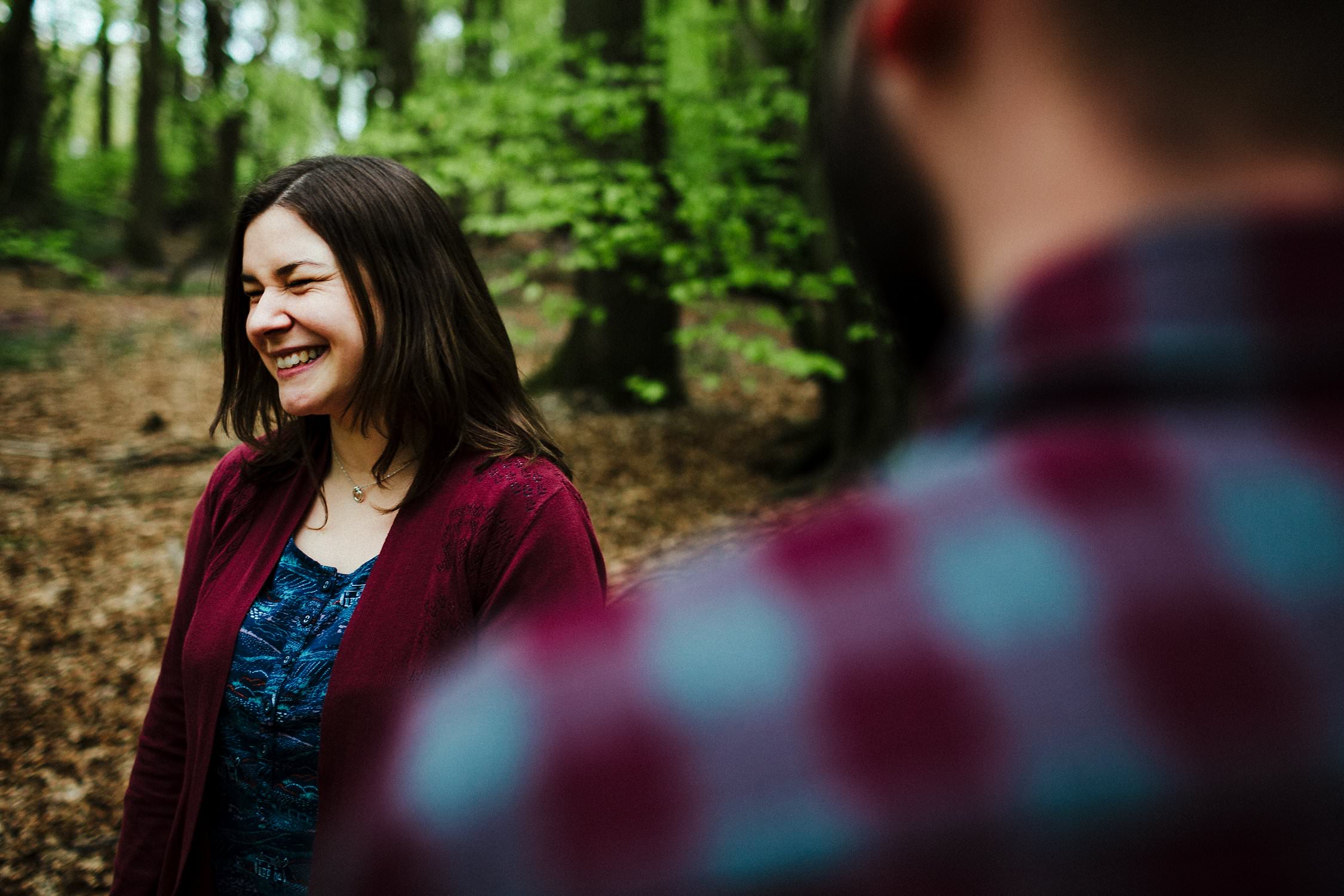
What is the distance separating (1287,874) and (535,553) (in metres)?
1.66

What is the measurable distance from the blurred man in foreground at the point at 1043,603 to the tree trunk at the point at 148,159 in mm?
19212

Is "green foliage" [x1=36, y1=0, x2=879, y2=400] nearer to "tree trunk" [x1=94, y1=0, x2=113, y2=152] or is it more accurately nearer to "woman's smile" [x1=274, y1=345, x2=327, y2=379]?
"woman's smile" [x1=274, y1=345, x2=327, y2=379]

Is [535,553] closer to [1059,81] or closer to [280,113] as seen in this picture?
[1059,81]

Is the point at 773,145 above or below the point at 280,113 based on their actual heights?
below

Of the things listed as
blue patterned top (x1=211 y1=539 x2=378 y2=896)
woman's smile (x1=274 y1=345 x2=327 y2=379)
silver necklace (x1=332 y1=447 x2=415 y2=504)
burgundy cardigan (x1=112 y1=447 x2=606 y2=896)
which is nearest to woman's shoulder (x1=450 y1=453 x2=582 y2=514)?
burgundy cardigan (x1=112 y1=447 x2=606 y2=896)

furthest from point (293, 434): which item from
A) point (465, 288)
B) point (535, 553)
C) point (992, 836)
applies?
point (992, 836)

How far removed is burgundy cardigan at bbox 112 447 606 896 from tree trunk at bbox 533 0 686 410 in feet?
19.2

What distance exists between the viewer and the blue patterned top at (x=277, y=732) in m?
1.92

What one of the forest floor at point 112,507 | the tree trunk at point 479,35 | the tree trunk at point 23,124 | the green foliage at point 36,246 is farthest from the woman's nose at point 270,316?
the tree trunk at point 23,124

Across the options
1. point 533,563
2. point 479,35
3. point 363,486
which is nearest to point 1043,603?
point 533,563

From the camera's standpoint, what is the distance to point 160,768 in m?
2.16

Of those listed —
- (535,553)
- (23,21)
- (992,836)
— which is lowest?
(535,553)

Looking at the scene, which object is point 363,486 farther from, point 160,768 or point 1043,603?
point 1043,603

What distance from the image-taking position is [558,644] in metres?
0.48
